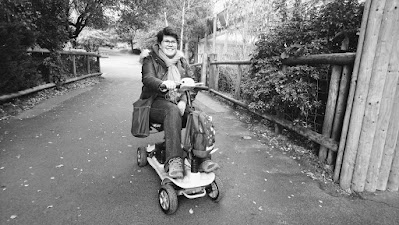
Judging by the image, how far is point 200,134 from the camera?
2.30 metres

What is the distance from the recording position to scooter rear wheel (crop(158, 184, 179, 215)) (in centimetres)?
233

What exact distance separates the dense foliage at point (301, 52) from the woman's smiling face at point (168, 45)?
1.95 m

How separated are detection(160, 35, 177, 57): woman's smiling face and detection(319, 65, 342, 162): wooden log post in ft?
6.94

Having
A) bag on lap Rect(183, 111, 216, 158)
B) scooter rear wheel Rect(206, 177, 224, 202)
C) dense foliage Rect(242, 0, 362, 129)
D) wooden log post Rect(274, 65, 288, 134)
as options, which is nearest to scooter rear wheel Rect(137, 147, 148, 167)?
scooter rear wheel Rect(206, 177, 224, 202)

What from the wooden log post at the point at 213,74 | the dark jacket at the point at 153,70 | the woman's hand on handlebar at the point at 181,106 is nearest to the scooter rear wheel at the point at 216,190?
the woman's hand on handlebar at the point at 181,106

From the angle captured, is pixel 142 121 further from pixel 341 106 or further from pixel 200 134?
pixel 341 106

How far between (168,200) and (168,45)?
167cm

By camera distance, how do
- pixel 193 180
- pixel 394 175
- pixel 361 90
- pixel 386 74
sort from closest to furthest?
1. pixel 193 180
2. pixel 386 74
3. pixel 361 90
4. pixel 394 175

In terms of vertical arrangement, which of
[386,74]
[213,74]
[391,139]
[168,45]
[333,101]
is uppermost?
[168,45]

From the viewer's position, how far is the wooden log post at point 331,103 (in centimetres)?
334

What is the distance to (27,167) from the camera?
126 inches

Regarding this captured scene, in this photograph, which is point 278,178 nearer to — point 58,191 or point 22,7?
point 58,191

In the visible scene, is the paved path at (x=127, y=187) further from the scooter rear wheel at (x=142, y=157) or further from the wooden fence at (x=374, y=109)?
the wooden fence at (x=374, y=109)

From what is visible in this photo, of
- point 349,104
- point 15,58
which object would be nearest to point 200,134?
point 349,104
